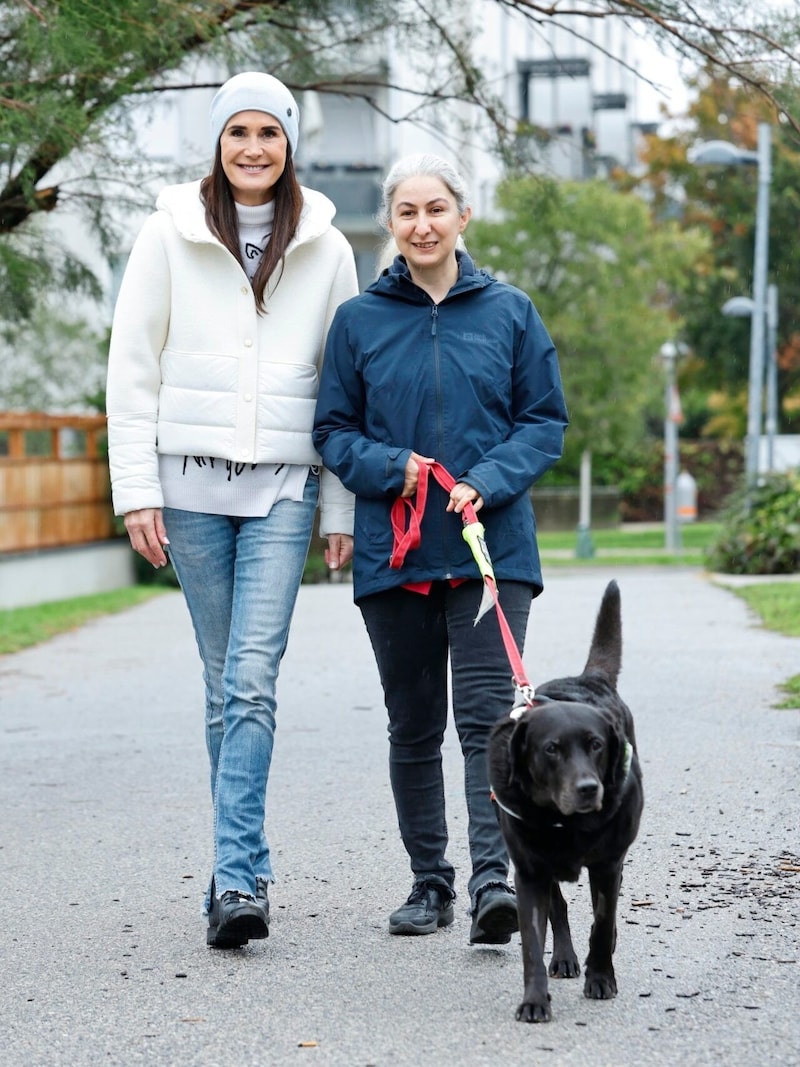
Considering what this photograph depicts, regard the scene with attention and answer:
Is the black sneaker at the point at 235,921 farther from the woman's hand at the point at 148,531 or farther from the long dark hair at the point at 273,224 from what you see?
the long dark hair at the point at 273,224

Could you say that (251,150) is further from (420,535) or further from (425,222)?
(420,535)

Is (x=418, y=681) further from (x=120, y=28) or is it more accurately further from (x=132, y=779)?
(x=120, y=28)

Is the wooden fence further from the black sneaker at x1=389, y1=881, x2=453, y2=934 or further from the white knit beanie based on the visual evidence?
the black sneaker at x1=389, y1=881, x2=453, y2=934

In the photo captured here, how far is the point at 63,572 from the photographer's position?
19469 mm

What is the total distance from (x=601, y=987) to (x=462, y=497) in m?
1.21

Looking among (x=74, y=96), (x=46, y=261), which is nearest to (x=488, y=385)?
(x=74, y=96)

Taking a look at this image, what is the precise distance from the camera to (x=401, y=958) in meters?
4.17

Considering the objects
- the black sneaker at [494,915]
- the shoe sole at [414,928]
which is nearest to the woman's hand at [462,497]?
the black sneaker at [494,915]

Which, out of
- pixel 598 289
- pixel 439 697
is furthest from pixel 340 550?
pixel 598 289

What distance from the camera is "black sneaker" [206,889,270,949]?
418 cm

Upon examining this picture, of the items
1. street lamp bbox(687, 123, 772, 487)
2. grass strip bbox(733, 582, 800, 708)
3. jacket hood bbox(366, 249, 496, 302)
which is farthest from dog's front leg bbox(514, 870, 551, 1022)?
street lamp bbox(687, 123, 772, 487)

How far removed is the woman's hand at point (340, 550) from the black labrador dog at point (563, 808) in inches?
36.2

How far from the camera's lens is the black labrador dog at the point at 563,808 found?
3543 millimetres

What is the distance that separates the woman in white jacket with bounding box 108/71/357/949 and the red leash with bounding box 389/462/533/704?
0.33 meters
